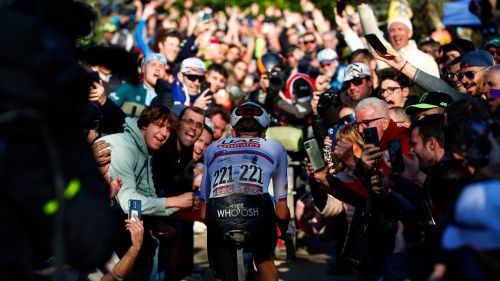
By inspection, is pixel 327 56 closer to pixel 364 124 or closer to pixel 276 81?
pixel 276 81

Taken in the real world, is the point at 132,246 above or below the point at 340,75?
below

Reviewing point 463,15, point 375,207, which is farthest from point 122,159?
point 463,15

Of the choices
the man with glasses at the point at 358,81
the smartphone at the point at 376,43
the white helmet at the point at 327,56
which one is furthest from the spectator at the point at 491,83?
the white helmet at the point at 327,56

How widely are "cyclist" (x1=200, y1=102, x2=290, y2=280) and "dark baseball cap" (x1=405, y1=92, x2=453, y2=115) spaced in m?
Result: 1.39

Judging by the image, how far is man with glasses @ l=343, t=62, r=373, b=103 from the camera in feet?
35.8

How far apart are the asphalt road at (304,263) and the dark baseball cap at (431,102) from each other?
2.64 meters

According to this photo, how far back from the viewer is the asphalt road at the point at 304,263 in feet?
35.5

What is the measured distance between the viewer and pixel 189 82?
12.6 meters

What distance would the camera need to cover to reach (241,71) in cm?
1680

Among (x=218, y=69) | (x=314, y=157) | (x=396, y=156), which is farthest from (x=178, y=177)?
(x=218, y=69)

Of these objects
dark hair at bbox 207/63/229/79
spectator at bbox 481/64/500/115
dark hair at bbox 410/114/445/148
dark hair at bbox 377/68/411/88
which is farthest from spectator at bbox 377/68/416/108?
dark hair at bbox 207/63/229/79

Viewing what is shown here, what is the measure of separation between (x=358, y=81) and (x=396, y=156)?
3.38 meters

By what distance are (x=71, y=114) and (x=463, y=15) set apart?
1500 centimetres

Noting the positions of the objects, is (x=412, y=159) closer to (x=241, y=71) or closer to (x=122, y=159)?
(x=122, y=159)
